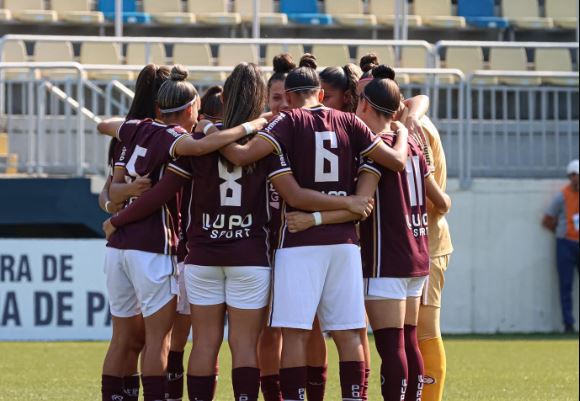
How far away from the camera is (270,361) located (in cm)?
723

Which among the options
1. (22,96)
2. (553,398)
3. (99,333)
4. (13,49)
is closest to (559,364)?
(553,398)

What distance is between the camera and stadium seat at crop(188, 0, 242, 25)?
60.7 feet

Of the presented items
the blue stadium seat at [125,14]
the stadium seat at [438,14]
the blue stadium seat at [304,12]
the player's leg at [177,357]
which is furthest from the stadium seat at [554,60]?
the player's leg at [177,357]

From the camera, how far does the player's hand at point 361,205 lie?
6461mm

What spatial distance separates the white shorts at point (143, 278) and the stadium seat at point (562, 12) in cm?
1370

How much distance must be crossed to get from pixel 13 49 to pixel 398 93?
914 cm

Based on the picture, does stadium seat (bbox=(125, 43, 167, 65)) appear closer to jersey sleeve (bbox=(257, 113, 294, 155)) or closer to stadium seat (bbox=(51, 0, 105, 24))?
stadium seat (bbox=(51, 0, 105, 24))

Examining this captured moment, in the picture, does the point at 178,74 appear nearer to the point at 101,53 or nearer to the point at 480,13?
the point at 101,53

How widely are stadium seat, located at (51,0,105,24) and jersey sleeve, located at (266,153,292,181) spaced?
12208mm

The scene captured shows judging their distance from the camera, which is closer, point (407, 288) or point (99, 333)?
point (407, 288)

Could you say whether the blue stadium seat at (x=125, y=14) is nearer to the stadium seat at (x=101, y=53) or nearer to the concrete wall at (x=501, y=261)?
the stadium seat at (x=101, y=53)

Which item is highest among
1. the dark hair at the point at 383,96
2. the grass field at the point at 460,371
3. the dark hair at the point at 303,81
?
the dark hair at the point at 303,81

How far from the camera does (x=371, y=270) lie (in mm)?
6734

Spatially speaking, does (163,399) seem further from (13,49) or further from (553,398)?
(13,49)
